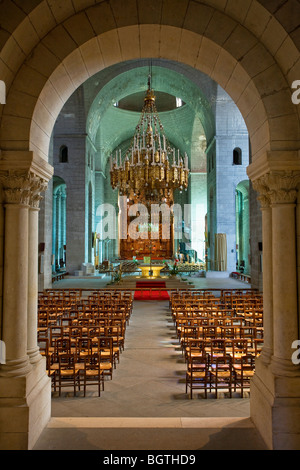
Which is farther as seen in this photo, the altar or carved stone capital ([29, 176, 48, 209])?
the altar

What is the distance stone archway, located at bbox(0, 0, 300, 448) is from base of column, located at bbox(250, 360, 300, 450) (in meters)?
0.01

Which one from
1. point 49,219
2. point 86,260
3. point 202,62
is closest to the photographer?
point 202,62

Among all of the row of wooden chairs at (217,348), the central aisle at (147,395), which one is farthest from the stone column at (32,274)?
the row of wooden chairs at (217,348)

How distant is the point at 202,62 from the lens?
5.35 meters

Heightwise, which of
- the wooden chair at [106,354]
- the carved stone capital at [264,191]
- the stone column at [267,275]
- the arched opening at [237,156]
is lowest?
the wooden chair at [106,354]

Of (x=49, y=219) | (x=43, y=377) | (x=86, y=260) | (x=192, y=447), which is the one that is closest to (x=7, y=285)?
(x=43, y=377)

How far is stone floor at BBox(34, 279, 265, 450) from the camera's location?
4094mm

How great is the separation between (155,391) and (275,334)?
280 centimetres

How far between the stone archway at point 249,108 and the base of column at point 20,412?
0.02 m

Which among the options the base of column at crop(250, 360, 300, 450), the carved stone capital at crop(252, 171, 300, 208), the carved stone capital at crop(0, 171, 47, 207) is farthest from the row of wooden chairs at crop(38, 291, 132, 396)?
the carved stone capital at crop(252, 171, 300, 208)

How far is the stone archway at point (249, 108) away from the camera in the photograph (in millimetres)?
4254

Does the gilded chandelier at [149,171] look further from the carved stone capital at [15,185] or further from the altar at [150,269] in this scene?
the carved stone capital at [15,185]

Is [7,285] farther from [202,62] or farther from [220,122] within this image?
[220,122]

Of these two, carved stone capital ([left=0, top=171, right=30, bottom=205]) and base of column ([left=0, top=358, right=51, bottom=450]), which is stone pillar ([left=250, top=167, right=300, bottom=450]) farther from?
carved stone capital ([left=0, top=171, right=30, bottom=205])
